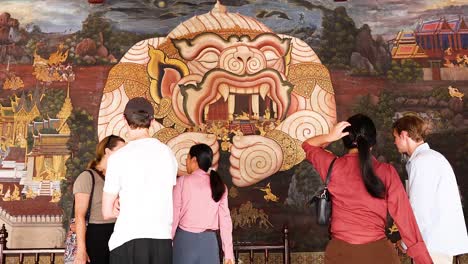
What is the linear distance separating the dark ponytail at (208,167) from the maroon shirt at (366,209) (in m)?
0.94

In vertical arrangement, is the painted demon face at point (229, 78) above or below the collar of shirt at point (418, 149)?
above

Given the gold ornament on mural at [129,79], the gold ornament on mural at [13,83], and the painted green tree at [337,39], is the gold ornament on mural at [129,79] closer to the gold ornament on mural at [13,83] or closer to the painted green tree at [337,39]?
the gold ornament on mural at [13,83]

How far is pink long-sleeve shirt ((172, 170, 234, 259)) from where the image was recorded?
3.61 m

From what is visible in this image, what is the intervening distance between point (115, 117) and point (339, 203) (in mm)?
4002

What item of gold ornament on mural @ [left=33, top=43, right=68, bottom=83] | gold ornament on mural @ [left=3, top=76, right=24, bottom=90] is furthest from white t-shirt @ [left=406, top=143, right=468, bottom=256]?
gold ornament on mural @ [left=3, top=76, right=24, bottom=90]

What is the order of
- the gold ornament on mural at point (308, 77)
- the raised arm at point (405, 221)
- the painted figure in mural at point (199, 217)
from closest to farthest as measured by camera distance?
1. the raised arm at point (405, 221)
2. the painted figure in mural at point (199, 217)
3. the gold ornament on mural at point (308, 77)

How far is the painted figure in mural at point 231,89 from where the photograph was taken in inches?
252

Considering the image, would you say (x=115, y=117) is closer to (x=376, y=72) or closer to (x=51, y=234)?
(x=51, y=234)

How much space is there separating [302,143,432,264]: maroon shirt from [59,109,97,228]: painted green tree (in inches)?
158

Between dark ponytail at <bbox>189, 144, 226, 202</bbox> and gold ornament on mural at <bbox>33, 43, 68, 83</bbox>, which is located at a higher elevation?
gold ornament on mural at <bbox>33, 43, 68, 83</bbox>

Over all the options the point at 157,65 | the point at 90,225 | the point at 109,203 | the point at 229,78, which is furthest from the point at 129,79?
the point at 109,203

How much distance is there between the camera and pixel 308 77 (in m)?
6.60

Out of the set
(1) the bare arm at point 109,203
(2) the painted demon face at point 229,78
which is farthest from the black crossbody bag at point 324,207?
(2) the painted demon face at point 229,78

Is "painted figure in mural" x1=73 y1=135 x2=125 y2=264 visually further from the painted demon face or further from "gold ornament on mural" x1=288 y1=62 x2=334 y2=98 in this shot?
"gold ornament on mural" x1=288 y1=62 x2=334 y2=98
